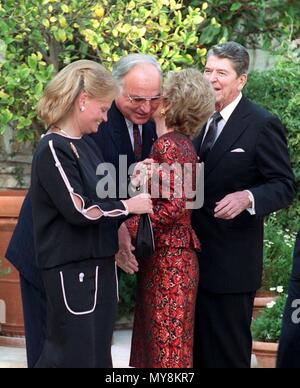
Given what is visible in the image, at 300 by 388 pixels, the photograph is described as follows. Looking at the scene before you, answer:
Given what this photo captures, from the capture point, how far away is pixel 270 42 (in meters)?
8.62

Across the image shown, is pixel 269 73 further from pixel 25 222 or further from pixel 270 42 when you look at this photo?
pixel 25 222

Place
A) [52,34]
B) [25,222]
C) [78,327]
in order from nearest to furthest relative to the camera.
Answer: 1. [78,327]
2. [25,222]
3. [52,34]

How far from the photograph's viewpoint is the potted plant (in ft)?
19.9

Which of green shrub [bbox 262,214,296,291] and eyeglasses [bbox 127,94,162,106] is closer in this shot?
eyeglasses [bbox 127,94,162,106]

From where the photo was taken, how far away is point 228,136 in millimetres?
5156

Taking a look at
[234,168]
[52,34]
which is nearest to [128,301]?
[52,34]

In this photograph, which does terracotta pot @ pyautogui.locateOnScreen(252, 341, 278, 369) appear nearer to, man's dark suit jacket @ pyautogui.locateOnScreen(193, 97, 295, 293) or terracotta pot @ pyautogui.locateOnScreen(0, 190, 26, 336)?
man's dark suit jacket @ pyautogui.locateOnScreen(193, 97, 295, 293)

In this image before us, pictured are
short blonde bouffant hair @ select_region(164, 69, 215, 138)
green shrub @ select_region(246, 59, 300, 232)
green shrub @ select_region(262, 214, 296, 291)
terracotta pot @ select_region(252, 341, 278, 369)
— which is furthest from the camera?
green shrub @ select_region(246, 59, 300, 232)

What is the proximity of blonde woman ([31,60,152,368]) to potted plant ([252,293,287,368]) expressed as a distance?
5.45 ft

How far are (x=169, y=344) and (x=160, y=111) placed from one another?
3.68 feet

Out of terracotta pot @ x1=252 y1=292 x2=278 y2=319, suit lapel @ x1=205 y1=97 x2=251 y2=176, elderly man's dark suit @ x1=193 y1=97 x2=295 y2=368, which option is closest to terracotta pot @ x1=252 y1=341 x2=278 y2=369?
terracotta pot @ x1=252 y1=292 x2=278 y2=319

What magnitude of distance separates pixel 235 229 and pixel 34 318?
3.53ft

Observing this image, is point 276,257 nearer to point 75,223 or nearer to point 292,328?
point 292,328

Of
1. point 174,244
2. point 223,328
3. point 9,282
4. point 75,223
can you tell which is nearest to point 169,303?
point 174,244
